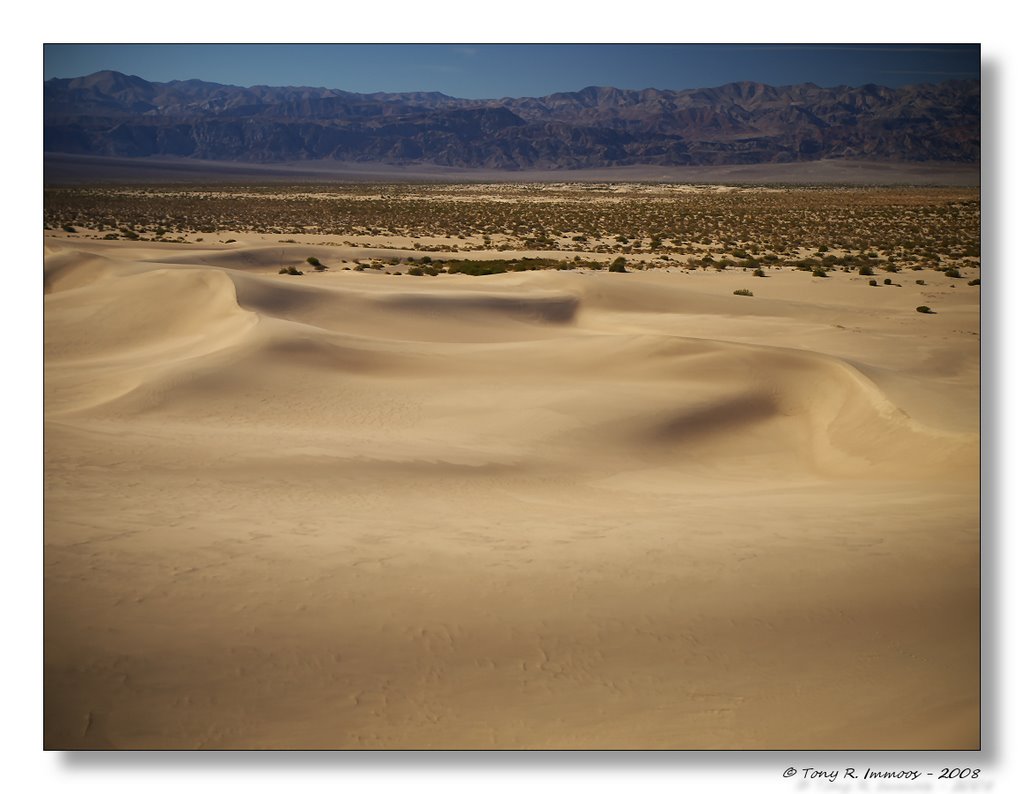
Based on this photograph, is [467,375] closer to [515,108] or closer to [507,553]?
[515,108]

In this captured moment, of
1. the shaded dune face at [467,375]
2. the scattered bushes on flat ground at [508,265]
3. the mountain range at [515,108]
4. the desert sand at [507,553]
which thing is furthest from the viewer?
the scattered bushes on flat ground at [508,265]

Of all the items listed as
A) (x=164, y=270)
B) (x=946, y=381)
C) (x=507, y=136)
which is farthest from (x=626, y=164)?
(x=946, y=381)

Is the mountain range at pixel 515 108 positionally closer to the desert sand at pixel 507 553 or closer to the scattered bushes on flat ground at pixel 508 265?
the desert sand at pixel 507 553

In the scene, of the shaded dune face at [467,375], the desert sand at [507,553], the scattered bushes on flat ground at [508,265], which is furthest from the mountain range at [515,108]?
the scattered bushes on flat ground at [508,265]

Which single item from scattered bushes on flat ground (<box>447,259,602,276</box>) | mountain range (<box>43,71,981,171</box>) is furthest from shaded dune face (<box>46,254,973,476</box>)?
scattered bushes on flat ground (<box>447,259,602,276</box>)

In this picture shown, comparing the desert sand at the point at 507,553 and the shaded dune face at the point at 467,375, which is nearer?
the desert sand at the point at 507,553

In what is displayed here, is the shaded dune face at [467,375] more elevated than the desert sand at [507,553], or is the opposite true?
the shaded dune face at [467,375]

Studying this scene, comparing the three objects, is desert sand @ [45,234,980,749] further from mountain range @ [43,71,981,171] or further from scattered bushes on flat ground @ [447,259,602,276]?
scattered bushes on flat ground @ [447,259,602,276]
